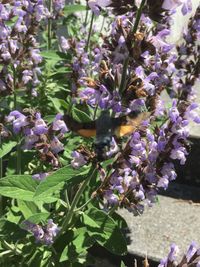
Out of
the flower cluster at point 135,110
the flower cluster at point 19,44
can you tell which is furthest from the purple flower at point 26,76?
the flower cluster at point 135,110

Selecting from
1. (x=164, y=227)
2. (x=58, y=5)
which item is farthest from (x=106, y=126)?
(x=58, y=5)

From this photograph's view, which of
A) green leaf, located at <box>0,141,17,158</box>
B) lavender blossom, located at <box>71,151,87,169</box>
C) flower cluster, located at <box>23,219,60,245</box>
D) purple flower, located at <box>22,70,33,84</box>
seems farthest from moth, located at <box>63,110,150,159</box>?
purple flower, located at <box>22,70,33,84</box>

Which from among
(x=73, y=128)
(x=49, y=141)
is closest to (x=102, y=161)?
(x=49, y=141)

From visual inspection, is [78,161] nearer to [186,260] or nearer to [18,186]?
[18,186]

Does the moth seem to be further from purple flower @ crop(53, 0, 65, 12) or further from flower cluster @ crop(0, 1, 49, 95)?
purple flower @ crop(53, 0, 65, 12)

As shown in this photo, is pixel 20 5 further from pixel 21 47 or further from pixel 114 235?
pixel 114 235

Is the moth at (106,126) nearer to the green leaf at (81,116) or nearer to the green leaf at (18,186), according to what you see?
the green leaf at (81,116)
